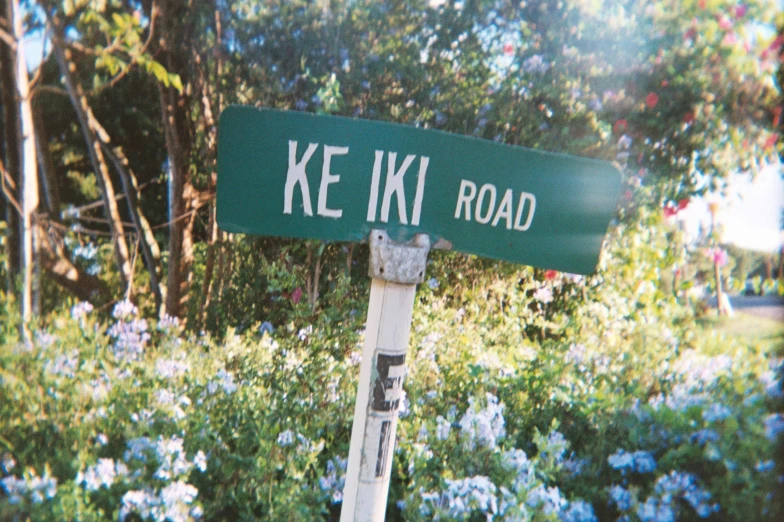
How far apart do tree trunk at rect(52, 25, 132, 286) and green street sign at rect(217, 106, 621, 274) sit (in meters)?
1.48

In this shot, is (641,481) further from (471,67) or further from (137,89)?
(137,89)

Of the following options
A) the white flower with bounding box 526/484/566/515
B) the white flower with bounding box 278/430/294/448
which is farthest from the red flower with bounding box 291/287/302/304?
the white flower with bounding box 526/484/566/515

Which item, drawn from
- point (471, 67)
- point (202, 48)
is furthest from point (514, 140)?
point (202, 48)

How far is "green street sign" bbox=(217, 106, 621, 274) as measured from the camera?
3.16 ft

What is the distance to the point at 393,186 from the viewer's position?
1000mm

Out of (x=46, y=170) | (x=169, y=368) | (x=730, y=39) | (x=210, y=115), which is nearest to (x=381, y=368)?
(x=169, y=368)

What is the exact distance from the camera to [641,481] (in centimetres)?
169

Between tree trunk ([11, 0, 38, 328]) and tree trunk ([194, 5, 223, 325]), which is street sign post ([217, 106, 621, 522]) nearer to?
tree trunk ([194, 5, 223, 325])

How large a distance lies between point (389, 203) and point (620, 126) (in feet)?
5.07

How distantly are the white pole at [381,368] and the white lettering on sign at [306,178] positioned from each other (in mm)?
109

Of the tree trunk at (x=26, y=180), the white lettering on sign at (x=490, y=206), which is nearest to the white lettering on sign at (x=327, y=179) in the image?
the white lettering on sign at (x=490, y=206)

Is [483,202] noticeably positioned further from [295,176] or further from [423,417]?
[423,417]

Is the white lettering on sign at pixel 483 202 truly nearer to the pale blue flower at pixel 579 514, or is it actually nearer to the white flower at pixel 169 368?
the pale blue flower at pixel 579 514

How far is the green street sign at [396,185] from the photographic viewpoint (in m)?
0.96
